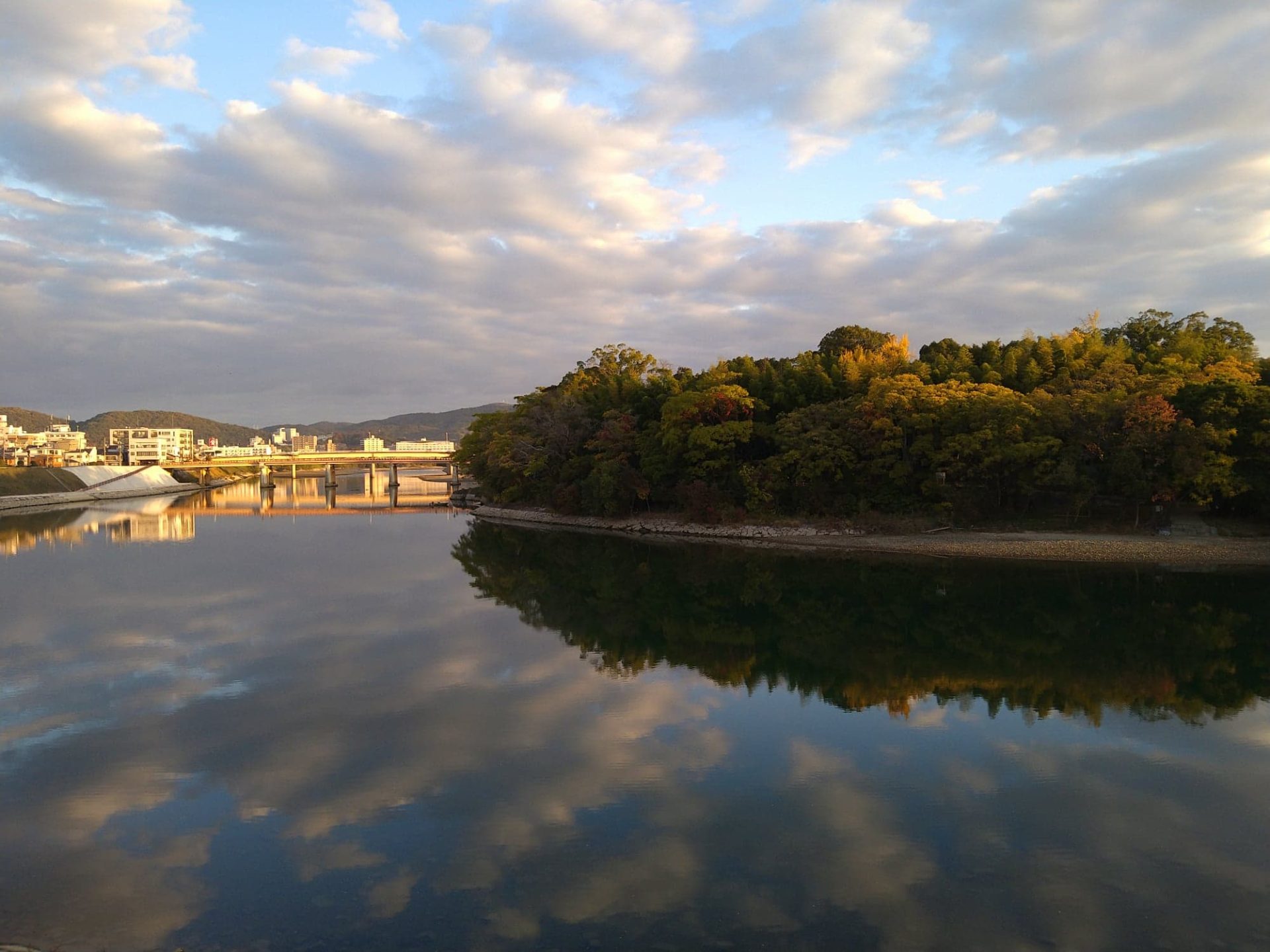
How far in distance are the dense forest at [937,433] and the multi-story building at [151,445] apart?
66.2 m

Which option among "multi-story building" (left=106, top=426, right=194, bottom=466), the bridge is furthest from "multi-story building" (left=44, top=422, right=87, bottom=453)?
the bridge

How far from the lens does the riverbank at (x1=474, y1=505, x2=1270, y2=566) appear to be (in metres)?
22.7

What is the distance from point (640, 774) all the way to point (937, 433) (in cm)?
2325

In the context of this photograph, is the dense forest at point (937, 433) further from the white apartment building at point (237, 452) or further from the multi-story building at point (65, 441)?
the white apartment building at point (237, 452)

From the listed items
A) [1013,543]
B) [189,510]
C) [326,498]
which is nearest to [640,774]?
[1013,543]

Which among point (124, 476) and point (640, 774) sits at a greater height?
point (124, 476)

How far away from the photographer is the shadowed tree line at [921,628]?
11.3m

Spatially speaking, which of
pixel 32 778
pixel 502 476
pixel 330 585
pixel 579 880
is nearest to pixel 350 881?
pixel 579 880

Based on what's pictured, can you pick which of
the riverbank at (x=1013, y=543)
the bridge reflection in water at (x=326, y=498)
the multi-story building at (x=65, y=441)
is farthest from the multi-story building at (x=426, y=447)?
the riverbank at (x=1013, y=543)

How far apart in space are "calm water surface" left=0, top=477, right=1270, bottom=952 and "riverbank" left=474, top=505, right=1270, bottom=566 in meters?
6.18

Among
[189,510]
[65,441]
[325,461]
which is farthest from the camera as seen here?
[65,441]

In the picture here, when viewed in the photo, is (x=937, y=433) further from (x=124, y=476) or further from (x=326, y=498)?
(x=124, y=476)

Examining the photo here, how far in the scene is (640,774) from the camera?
26.3 feet

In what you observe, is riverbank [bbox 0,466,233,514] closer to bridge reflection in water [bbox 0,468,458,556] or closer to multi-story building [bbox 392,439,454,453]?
bridge reflection in water [bbox 0,468,458,556]
